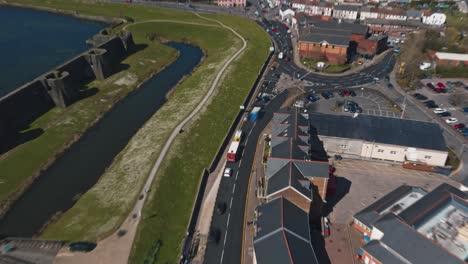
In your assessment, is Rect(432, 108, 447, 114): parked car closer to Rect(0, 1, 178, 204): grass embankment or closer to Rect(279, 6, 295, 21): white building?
Rect(0, 1, 178, 204): grass embankment

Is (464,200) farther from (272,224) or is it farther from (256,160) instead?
(256,160)

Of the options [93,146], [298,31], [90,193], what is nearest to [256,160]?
[90,193]

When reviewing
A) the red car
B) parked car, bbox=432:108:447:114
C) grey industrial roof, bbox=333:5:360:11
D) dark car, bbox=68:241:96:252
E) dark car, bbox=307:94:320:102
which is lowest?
dark car, bbox=68:241:96:252

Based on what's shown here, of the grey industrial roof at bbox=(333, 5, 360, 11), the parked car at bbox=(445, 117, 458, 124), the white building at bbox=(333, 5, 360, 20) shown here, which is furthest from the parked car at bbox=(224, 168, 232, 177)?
the grey industrial roof at bbox=(333, 5, 360, 11)

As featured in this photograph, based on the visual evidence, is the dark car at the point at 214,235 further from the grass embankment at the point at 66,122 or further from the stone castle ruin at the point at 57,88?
the stone castle ruin at the point at 57,88

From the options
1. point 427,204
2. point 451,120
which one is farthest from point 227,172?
point 451,120
